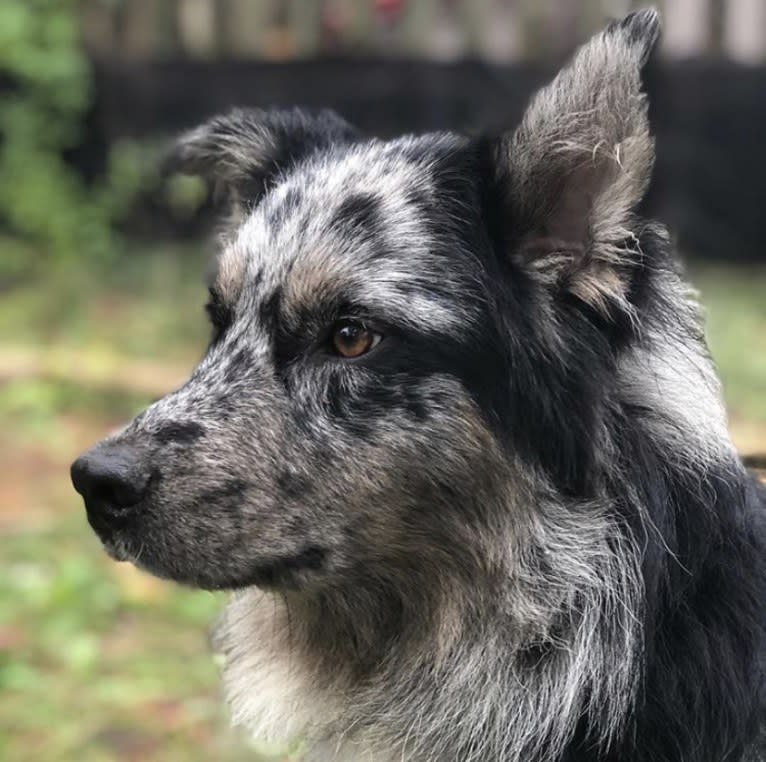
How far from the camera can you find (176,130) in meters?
8.71

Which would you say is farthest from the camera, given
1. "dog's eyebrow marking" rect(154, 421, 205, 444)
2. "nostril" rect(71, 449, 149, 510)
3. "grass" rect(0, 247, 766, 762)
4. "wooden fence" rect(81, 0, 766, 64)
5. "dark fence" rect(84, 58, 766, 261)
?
"wooden fence" rect(81, 0, 766, 64)

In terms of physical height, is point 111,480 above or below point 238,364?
below

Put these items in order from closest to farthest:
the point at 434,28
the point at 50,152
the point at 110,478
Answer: the point at 110,478 → the point at 434,28 → the point at 50,152

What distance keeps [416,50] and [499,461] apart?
6.42 metres

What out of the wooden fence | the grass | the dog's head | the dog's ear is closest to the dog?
the dog's head

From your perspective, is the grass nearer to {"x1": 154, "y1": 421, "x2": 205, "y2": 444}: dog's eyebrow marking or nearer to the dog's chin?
the dog's chin

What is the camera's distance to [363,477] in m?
2.62

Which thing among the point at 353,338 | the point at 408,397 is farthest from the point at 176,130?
the point at 408,397

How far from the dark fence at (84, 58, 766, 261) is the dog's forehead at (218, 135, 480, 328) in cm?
508

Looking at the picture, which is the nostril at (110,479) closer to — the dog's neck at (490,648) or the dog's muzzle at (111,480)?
the dog's muzzle at (111,480)

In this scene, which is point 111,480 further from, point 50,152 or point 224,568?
point 50,152

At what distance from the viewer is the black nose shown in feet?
8.27

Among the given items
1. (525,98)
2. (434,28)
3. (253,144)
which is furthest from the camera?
(434,28)

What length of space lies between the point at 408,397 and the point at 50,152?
7321 millimetres
